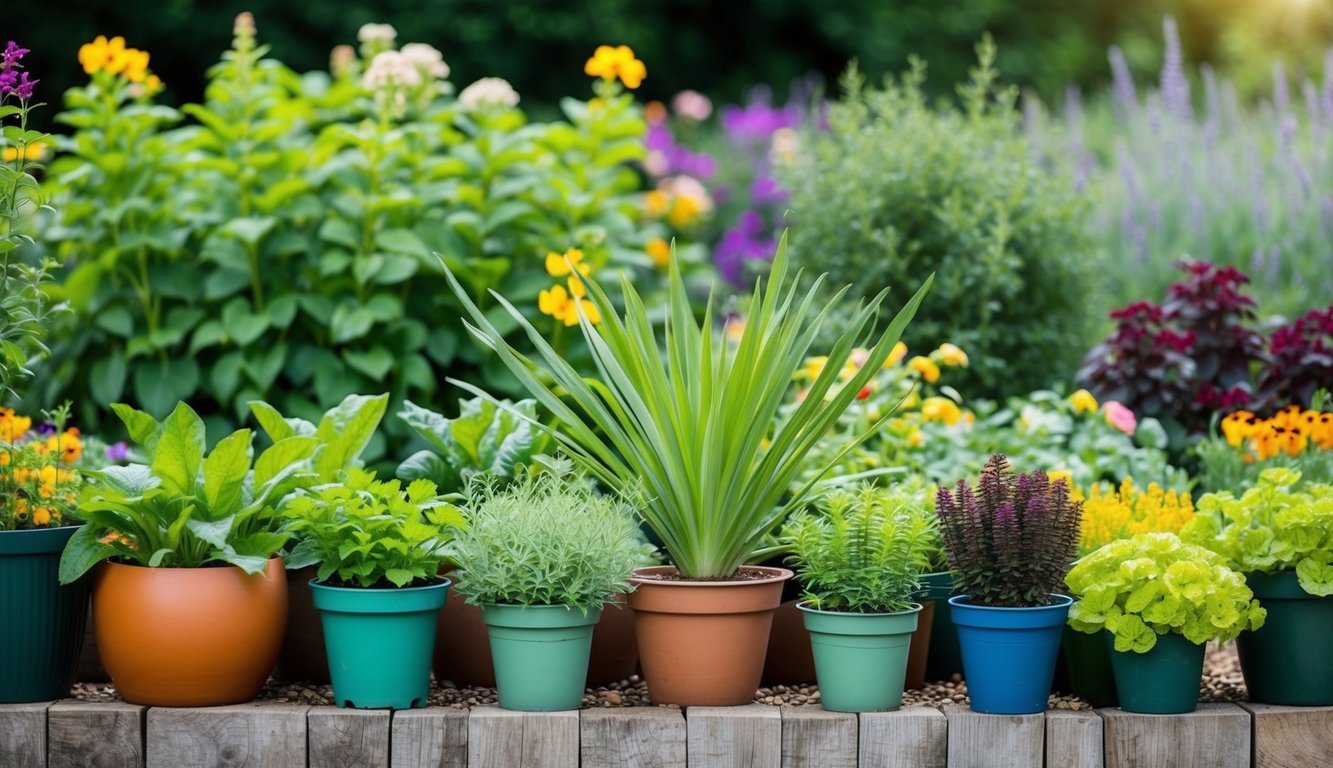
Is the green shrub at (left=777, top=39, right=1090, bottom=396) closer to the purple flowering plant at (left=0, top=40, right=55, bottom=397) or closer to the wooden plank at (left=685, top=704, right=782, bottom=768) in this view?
the wooden plank at (left=685, top=704, right=782, bottom=768)

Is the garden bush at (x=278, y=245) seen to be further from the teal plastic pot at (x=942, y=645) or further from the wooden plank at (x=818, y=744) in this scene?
the wooden plank at (x=818, y=744)

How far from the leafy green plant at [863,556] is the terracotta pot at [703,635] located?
0.09 metres

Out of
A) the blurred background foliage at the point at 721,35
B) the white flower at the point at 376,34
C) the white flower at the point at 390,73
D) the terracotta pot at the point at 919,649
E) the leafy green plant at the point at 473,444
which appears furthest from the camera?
the blurred background foliage at the point at 721,35

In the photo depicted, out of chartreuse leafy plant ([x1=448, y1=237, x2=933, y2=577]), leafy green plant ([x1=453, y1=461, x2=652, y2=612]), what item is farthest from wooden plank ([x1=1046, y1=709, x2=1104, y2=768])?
leafy green plant ([x1=453, y1=461, x2=652, y2=612])

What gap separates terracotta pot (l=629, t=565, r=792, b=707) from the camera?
2363mm

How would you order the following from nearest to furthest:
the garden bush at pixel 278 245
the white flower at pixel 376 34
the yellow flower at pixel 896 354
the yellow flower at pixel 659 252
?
the yellow flower at pixel 896 354 → the garden bush at pixel 278 245 → the white flower at pixel 376 34 → the yellow flower at pixel 659 252

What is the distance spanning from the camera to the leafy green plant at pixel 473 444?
2.72 m

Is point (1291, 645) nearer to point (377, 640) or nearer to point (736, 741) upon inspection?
point (736, 741)

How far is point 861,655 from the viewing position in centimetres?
232

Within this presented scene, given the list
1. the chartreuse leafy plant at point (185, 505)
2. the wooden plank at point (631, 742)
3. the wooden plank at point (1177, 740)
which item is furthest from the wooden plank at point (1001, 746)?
the chartreuse leafy plant at point (185, 505)

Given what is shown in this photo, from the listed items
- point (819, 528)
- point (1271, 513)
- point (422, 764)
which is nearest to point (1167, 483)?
A: point (1271, 513)

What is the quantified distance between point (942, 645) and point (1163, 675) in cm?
52

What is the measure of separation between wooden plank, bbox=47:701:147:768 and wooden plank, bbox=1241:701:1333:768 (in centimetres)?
196

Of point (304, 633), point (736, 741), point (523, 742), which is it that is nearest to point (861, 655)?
point (736, 741)
